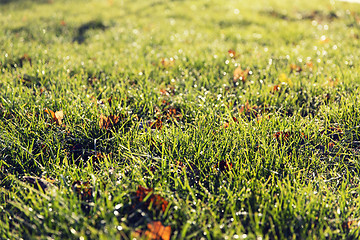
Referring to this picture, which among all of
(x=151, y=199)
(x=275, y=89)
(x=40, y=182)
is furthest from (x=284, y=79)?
(x=40, y=182)

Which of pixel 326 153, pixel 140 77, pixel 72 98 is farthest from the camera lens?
pixel 140 77

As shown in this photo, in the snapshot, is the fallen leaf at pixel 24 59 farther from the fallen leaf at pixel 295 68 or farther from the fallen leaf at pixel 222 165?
the fallen leaf at pixel 295 68

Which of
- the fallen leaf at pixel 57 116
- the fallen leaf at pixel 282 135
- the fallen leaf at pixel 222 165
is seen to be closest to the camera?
the fallen leaf at pixel 222 165

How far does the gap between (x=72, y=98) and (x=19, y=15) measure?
5.15 metres

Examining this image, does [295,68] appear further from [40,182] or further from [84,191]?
[40,182]

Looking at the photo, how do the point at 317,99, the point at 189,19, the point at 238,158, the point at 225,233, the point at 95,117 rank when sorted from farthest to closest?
the point at 189,19 → the point at 317,99 → the point at 95,117 → the point at 238,158 → the point at 225,233

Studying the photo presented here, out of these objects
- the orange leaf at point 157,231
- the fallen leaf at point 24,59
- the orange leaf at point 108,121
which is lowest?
the orange leaf at point 157,231

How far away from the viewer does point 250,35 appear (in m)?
4.71

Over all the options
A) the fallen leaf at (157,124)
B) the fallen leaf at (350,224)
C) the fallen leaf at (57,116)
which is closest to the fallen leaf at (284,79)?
the fallen leaf at (157,124)

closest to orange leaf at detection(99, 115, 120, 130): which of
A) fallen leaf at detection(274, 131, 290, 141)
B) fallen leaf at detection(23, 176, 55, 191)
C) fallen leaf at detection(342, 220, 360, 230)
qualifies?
fallen leaf at detection(23, 176, 55, 191)

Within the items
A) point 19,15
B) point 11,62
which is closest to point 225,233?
point 11,62

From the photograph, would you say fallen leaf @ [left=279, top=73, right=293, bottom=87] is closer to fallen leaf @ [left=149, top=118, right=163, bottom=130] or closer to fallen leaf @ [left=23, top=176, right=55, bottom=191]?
A: fallen leaf @ [left=149, top=118, right=163, bottom=130]

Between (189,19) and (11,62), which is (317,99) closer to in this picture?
(11,62)

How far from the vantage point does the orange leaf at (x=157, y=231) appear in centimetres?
127
